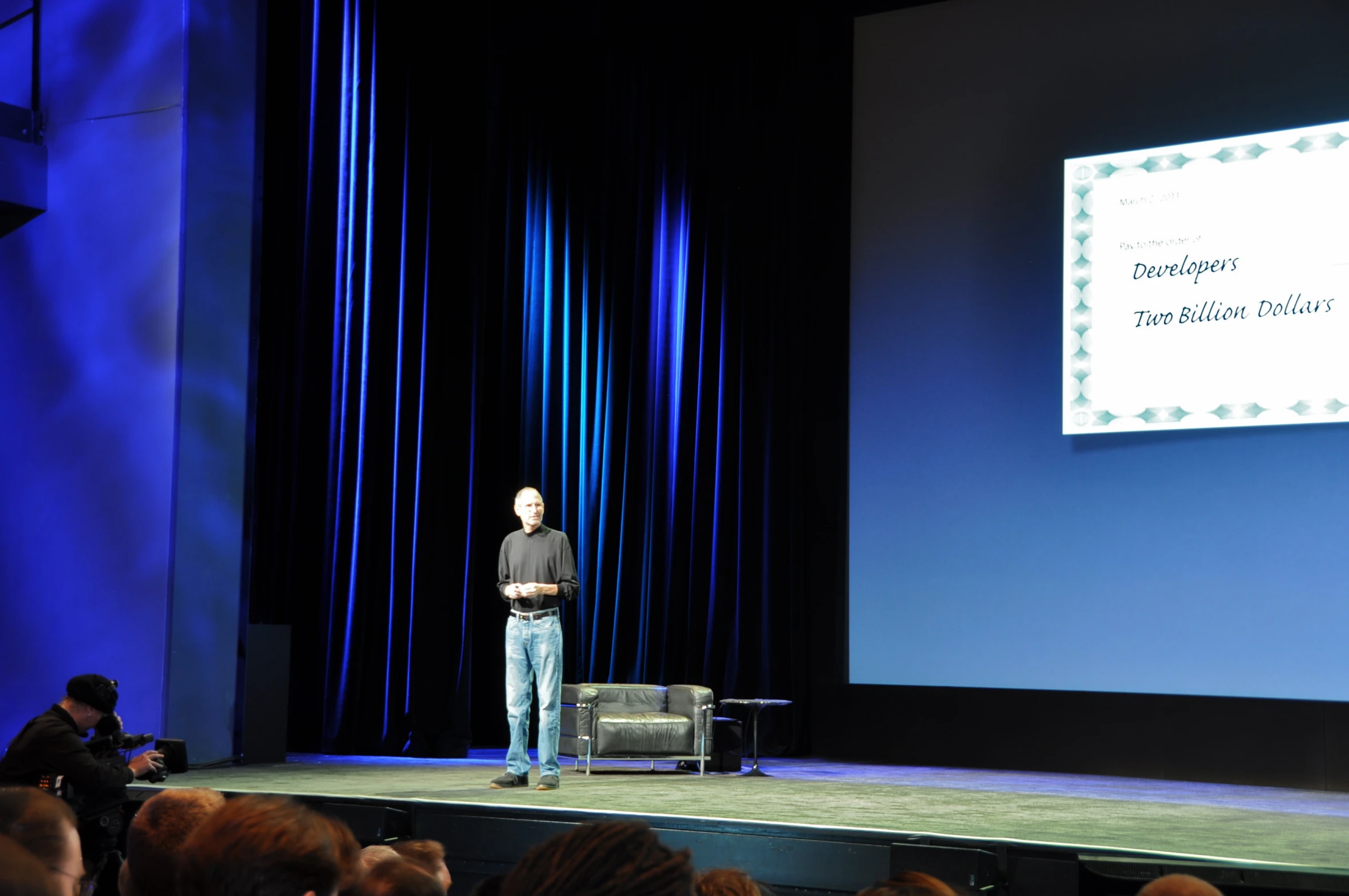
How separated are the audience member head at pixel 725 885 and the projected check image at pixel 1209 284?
19.3 feet

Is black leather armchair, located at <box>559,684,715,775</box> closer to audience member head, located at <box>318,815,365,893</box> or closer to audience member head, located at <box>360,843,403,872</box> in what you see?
audience member head, located at <box>360,843,403,872</box>

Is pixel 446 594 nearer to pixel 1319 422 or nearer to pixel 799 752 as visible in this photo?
pixel 799 752

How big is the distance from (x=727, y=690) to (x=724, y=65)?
153 inches

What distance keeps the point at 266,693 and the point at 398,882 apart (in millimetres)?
5401

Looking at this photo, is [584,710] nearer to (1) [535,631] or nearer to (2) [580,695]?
(2) [580,695]

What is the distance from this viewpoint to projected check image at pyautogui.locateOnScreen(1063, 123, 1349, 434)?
6.44 metres

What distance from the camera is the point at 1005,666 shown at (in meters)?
7.27

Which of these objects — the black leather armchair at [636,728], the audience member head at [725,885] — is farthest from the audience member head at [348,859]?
the black leather armchair at [636,728]

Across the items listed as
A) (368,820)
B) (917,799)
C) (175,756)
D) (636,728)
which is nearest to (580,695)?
(636,728)

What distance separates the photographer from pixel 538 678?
220 inches

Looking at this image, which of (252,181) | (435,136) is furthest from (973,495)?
(252,181)

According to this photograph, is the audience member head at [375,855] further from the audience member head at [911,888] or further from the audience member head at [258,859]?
the audience member head at [911,888]

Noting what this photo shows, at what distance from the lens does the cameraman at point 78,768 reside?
361 centimetres

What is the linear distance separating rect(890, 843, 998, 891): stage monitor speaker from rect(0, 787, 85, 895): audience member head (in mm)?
2260
